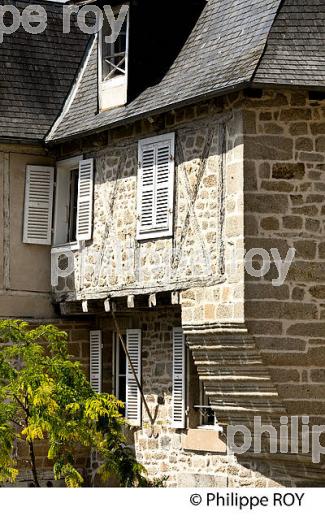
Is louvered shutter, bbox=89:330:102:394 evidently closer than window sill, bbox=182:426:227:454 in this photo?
No

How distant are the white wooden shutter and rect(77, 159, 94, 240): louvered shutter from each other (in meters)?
1.41

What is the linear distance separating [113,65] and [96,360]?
4.63m

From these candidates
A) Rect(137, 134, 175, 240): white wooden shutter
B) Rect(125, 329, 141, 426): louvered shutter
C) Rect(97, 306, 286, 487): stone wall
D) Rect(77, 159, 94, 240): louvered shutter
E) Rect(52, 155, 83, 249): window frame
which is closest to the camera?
Rect(137, 134, 175, 240): white wooden shutter

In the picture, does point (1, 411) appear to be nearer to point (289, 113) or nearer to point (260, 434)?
point (260, 434)

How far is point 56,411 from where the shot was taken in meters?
19.8

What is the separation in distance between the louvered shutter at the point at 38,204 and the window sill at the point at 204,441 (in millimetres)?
3967

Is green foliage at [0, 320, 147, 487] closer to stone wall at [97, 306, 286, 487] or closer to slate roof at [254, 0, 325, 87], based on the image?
stone wall at [97, 306, 286, 487]

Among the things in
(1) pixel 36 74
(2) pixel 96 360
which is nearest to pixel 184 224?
(2) pixel 96 360

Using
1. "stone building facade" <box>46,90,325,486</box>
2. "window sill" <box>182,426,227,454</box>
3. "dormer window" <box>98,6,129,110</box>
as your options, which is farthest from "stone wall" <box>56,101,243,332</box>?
"window sill" <box>182,426,227,454</box>

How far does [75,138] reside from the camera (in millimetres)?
23297

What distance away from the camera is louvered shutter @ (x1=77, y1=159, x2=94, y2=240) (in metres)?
23.2

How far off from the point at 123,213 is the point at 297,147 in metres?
3.35

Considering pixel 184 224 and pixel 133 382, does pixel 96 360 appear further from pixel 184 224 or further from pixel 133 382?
pixel 184 224
